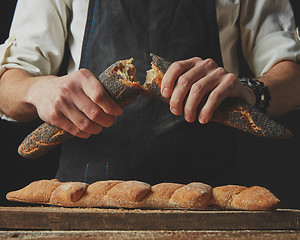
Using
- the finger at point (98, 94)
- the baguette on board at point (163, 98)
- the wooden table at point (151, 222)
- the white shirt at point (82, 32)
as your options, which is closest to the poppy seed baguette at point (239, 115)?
the baguette on board at point (163, 98)

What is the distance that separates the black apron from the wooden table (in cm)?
54

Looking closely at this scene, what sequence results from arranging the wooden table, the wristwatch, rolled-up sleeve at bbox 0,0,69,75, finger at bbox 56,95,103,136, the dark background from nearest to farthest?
1. the wooden table
2. finger at bbox 56,95,103,136
3. the wristwatch
4. rolled-up sleeve at bbox 0,0,69,75
5. the dark background

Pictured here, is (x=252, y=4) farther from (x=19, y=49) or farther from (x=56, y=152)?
(x=56, y=152)

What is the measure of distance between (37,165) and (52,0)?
1005mm

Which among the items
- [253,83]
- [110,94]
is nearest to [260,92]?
[253,83]

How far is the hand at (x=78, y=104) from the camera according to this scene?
3.17ft

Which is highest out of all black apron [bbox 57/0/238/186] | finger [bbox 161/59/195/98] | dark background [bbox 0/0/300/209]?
finger [bbox 161/59/195/98]

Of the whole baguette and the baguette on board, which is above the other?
the baguette on board

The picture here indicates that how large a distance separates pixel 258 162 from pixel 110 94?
141cm

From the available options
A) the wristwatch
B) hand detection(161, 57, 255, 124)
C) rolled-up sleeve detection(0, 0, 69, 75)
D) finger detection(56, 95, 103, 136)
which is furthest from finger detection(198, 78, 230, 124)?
rolled-up sleeve detection(0, 0, 69, 75)

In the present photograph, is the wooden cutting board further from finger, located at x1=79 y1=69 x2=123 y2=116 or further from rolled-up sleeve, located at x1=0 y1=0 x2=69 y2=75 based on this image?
rolled-up sleeve, located at x1=0 y1=0 x2=69 y2=75

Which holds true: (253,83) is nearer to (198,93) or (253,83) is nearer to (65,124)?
(198,93)

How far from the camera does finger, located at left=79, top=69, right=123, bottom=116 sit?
95cm

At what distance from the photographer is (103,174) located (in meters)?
1.34
